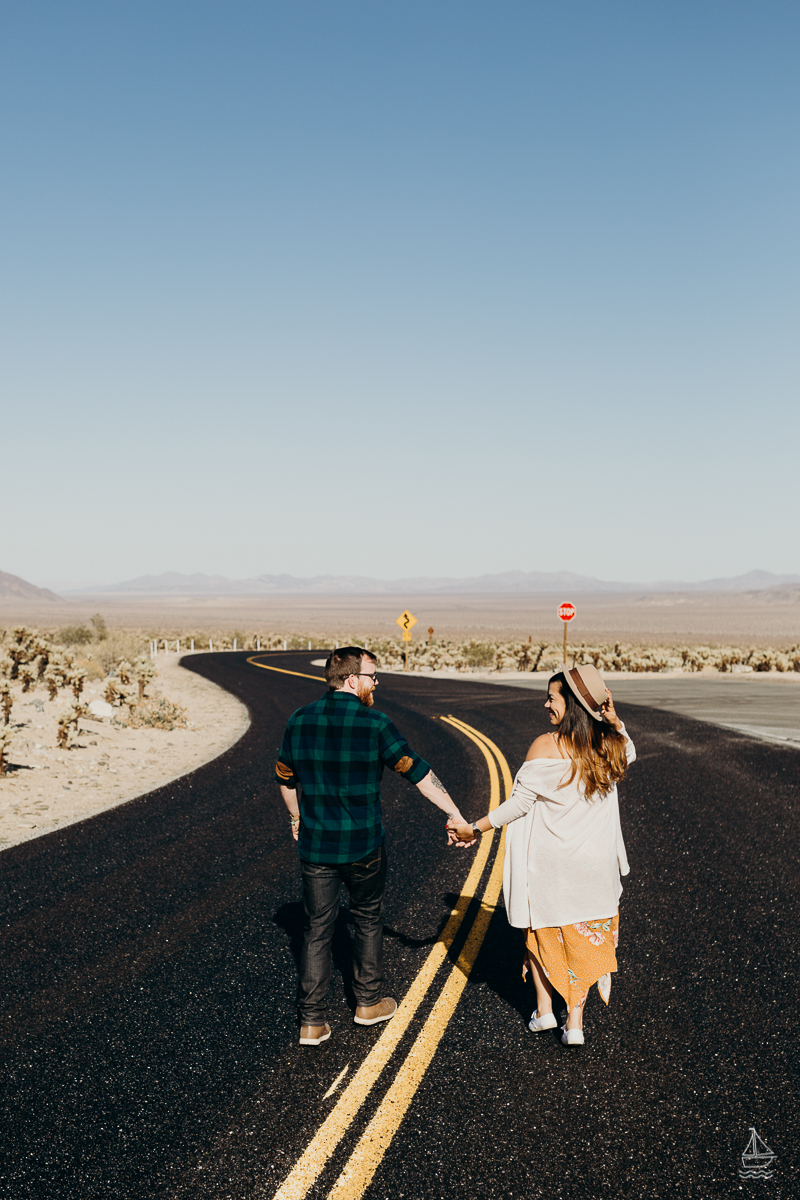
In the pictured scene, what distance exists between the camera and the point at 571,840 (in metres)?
4.05

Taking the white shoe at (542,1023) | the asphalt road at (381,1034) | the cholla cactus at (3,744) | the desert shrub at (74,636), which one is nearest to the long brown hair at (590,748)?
the white shoe at (542,1023)

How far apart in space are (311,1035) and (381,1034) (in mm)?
382

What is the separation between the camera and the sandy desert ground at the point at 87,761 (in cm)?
969

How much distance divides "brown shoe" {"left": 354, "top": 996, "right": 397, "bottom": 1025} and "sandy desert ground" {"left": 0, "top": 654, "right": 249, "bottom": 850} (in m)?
5.39

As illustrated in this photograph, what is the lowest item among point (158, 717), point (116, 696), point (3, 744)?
point (158, 717)

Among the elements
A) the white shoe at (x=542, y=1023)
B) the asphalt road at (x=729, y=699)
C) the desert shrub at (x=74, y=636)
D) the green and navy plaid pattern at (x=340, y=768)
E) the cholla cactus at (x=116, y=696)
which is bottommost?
the asphalt road at (x=729, y=699)

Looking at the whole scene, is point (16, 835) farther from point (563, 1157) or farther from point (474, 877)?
point (563, 1157)

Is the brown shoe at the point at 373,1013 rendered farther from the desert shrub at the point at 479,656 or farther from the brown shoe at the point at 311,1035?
the desert shrub at the point at 479,656

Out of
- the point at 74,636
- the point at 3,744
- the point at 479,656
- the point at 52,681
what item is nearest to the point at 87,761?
the point at 3,744

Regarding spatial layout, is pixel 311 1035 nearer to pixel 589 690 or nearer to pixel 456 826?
pixel 456 826

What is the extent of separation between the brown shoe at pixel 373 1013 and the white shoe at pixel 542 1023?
77cm

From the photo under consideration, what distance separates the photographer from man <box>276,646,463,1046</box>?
13.7 feet

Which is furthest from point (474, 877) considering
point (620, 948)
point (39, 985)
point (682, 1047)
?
point (39, 985)

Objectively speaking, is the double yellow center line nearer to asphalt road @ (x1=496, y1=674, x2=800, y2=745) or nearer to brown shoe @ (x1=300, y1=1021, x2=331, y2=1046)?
brown shoe @ (x1=300, y1=1021, x2=331, y2=1046)
